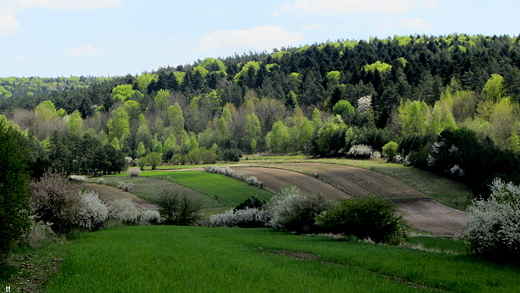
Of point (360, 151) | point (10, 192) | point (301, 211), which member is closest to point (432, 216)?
point (301, 211)

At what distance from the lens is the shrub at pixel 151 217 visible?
41.1 metres

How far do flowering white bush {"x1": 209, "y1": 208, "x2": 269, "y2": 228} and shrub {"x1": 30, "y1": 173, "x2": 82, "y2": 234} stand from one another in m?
16.1

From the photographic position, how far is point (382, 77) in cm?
13825

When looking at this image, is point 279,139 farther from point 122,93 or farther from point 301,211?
point 122,93

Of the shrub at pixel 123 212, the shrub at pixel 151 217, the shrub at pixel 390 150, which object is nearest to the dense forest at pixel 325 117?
the shrub at pixel 390 150

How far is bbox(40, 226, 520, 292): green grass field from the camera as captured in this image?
41.5ft

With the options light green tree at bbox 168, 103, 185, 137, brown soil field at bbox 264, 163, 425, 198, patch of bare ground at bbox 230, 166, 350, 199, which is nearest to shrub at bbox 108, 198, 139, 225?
patch of bare ground at bbox 230, 166, 350, 199

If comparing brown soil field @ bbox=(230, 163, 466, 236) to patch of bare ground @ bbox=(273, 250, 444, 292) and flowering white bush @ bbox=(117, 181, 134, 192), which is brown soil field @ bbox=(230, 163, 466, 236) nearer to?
flowering white bush @ bbox=(117, 181, 134, 192)

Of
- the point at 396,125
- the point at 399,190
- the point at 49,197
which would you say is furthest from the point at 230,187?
the point at 396,125

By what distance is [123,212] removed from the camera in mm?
38094

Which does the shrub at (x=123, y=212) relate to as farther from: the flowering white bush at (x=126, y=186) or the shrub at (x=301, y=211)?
the flowering white bush at (x=126, y=186)

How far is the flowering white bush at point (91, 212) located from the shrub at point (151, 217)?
885cm

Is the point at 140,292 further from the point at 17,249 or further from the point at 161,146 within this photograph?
the point at 161,146

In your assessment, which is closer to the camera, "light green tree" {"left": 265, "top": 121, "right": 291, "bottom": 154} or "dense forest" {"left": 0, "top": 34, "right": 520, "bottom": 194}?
"dense forest" {"left": 0, "top": 34, "right": 520, "bottom": 194}
